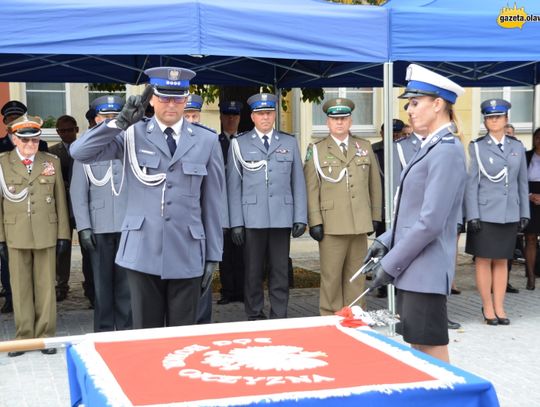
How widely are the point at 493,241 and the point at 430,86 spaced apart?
3939mm

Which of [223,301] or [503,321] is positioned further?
[223,301]

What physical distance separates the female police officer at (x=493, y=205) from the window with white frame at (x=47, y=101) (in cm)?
896

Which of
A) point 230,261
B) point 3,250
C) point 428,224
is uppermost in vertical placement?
point 428,224

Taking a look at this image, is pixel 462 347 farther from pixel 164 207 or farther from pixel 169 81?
pixel 169 81

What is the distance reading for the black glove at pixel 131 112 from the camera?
13.4 ft

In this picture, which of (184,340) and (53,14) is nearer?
(184,340)

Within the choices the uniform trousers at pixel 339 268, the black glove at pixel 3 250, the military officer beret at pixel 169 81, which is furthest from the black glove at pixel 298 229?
the military officer beret at pixel 169 81

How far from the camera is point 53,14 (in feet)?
18.9

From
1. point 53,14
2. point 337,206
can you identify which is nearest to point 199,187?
point 53,14

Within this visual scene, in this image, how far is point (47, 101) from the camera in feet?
47.3

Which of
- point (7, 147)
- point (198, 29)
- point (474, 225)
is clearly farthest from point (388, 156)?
point (7, 147)

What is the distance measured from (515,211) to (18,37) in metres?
4.33

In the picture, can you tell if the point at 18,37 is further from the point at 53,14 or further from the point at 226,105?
the point at 226,105

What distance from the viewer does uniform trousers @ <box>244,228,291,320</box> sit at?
6828 mm
